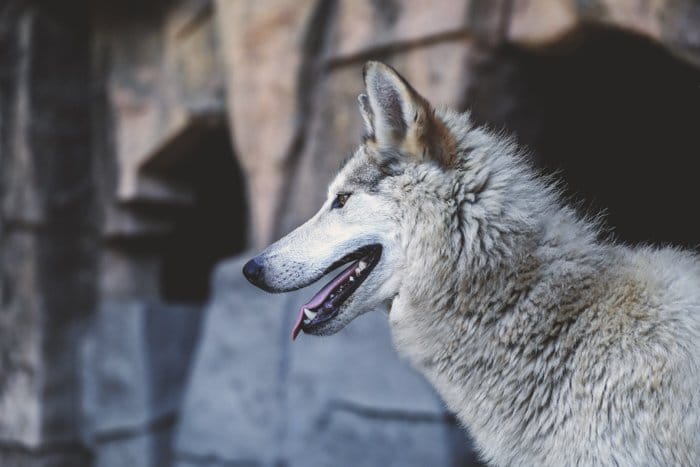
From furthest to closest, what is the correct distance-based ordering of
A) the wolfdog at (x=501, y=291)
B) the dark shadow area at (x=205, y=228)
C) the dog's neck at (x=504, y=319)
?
the dark shadow area at (x=205, y=228) → the dog's neck at (x=504, y=319) → the wolfdog at (x=501, y=291)

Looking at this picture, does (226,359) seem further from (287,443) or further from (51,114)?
(51,114)

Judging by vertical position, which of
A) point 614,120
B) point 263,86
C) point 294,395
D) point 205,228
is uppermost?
point 614,120

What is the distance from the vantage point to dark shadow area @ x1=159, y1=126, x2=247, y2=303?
619cm

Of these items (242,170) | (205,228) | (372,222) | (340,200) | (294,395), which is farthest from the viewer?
(205,228)

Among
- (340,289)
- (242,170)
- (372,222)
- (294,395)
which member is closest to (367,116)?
(372,222)

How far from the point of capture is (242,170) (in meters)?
5.10

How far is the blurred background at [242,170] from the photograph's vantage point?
13.3 feet

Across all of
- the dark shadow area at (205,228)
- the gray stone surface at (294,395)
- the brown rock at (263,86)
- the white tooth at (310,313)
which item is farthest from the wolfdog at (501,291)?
the dark shadow area at (205,228)

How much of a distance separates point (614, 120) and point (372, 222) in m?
2.82

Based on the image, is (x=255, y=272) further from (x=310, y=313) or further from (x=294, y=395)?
(x=294, y=395)

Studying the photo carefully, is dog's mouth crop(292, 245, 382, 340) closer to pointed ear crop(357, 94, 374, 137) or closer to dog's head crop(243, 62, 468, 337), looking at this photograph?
dog's head crop(243, 62, 468, 337)

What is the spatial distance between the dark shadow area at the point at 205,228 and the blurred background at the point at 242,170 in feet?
0.16

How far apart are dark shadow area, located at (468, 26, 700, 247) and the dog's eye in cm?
182

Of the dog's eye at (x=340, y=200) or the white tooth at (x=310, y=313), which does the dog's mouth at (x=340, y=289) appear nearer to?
the white tooth at (x=310, y=313)
